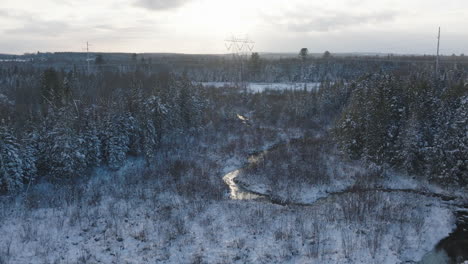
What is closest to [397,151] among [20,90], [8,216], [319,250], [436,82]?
[436,82]

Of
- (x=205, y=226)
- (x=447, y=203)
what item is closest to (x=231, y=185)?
(x=205, y=226)

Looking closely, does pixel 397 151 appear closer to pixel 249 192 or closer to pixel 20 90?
pixel 249 192

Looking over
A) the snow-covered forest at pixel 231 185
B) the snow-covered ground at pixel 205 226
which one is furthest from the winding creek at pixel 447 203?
the snow-covered ground at pixel 205 226

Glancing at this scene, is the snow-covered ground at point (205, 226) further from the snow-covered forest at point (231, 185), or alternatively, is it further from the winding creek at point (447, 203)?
the winding creek at point (447, 203)

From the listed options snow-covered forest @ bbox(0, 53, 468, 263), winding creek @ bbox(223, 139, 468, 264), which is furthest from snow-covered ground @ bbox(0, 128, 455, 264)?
winding creek @ bbox(223, 139, 468, 264)

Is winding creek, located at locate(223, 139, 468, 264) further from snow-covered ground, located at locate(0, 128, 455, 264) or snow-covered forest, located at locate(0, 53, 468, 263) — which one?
snow-covered ground, located at locate(0, 128, 455, 264)

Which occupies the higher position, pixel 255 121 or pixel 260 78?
pixel 260 78

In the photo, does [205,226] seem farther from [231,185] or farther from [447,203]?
Answer: [447,203]
